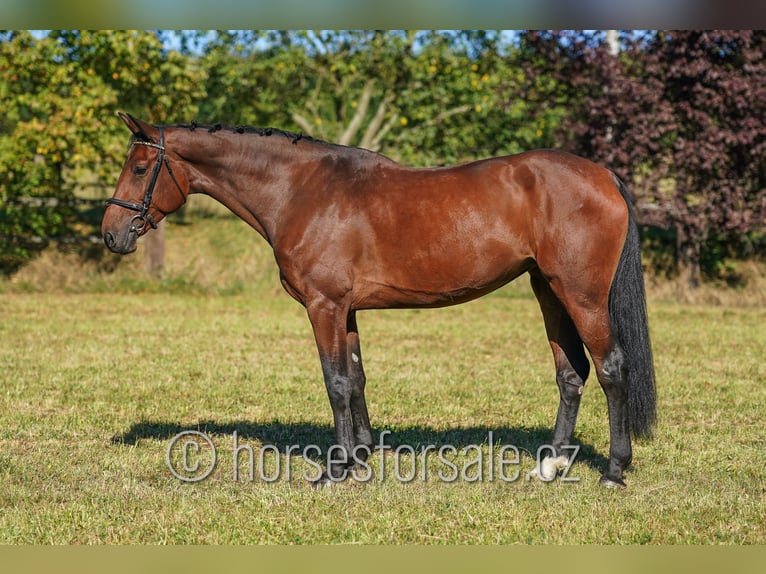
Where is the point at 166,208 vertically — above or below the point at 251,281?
above

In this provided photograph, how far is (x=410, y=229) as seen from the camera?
18.1 feet

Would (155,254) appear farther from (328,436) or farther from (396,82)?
(328,436)

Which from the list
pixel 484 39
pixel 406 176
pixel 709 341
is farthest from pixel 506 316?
pixel 406 176

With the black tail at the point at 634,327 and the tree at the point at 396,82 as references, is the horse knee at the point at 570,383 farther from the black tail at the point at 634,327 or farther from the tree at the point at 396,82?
the tree at the point at 396,82

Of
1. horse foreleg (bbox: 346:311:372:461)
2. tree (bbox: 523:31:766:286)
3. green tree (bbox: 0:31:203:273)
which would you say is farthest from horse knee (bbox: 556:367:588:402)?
green tree (bbox: 0:31:203:273)

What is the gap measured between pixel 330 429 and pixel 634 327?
2.60 metres

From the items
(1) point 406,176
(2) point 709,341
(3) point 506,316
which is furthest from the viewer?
(3) point 506,316

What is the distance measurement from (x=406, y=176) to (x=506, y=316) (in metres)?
8.39

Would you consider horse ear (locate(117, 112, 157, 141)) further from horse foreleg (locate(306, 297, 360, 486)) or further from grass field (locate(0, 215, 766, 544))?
grass field (locate(0, 215, 766, 544))

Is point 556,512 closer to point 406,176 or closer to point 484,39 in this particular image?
point 406,176

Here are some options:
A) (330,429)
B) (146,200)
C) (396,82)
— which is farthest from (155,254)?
(146,200)

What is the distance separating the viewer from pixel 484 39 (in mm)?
18234

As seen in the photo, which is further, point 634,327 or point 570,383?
point 570,383

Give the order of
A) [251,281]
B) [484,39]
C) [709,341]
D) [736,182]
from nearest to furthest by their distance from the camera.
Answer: [709,341]
[736,182]
[251,281]
[484,39]
